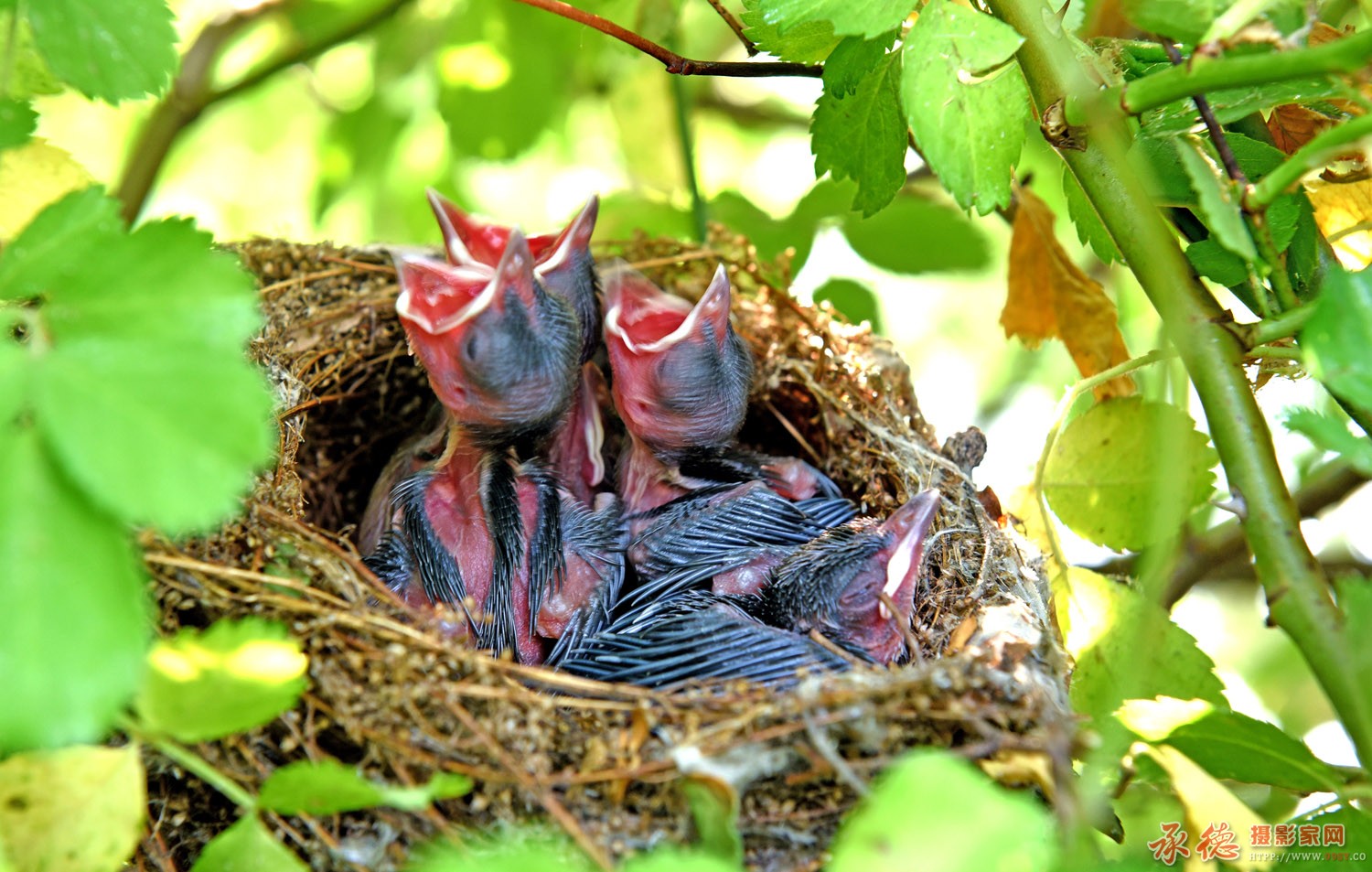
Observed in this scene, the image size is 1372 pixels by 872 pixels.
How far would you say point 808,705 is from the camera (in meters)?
0.81

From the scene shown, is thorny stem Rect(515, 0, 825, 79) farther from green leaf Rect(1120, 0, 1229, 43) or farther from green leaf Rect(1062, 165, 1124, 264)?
green leaf Rect(1120, 0, 1229, 43)

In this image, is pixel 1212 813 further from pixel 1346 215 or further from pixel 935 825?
pixel 1346 215

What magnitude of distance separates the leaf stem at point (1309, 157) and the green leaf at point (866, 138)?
343mm

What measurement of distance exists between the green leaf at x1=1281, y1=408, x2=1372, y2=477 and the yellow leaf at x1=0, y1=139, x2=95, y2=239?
39.0 inches

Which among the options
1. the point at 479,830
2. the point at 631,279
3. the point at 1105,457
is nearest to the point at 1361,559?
the point at 1105,457

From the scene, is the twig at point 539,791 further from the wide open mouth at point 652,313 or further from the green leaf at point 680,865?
the wide open mouth at point 652,313

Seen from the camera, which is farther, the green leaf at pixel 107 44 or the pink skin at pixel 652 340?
the pink skin at pixel 652 340

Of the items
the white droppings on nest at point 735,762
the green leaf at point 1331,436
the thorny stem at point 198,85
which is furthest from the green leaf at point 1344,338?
the thorny stem at point 198,85

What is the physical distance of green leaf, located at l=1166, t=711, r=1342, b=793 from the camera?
760mm

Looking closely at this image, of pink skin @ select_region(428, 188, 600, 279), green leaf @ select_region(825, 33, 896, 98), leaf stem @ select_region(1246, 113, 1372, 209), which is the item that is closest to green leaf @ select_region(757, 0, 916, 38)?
green leaf @ select_region(825, 33, 896, 98)

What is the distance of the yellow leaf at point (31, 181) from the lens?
1012 mm

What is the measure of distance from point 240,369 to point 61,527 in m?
0.11

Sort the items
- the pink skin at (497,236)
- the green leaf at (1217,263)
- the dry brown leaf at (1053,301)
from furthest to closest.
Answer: the pink skin at (497,236), the dry brown leaf at (1053,301), the green leaf at (1217,263)

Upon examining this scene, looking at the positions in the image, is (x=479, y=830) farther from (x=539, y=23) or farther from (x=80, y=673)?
(x=539, y=23)
